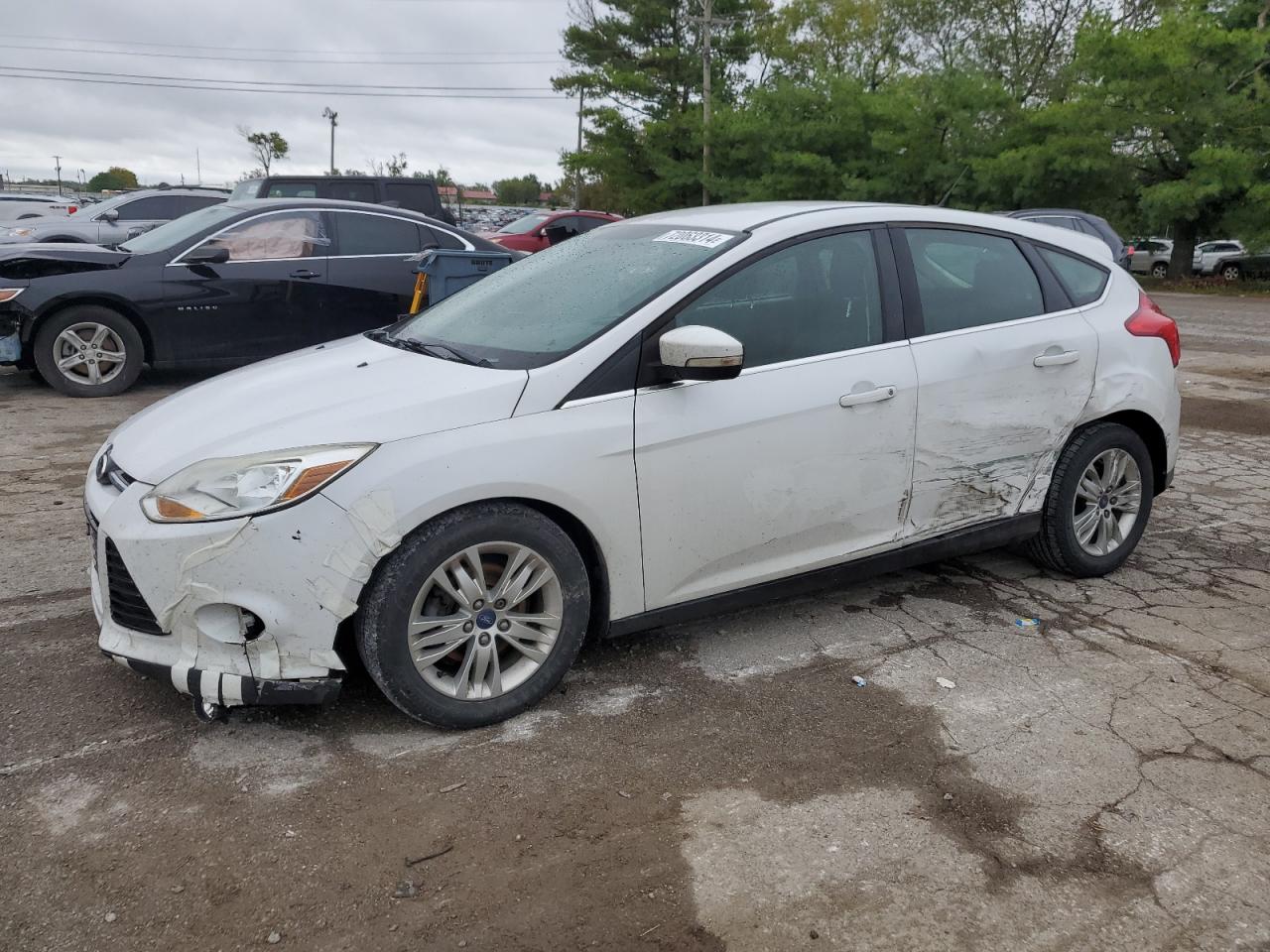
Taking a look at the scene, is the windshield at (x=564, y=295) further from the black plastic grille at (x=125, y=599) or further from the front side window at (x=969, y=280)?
the black plastic grille at (x=125, y=599)

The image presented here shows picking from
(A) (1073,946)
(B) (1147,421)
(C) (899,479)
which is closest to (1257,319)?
(B) (1147,421)

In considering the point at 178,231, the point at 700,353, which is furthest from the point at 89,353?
the point at 700,353

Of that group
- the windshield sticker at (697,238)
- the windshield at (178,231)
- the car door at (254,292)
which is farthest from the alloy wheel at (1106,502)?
the windshield at (178,231)

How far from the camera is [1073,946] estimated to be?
2365mm

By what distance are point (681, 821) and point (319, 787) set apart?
1.03 meters

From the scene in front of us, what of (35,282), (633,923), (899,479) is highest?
(35,282)

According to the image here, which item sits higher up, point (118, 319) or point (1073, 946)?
point (118, 319)

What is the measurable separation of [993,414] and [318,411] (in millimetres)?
2571

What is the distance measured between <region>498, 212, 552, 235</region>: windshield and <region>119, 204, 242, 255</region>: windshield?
9697 mm

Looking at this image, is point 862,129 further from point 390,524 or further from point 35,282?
point 390,524

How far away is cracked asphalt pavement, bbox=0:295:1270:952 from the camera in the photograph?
2449mm

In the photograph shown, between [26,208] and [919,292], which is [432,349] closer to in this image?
[919,292]

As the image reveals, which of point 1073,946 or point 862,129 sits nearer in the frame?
point 1073,946

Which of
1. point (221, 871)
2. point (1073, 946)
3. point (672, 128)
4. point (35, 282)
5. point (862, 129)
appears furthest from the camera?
point (672, 128)
